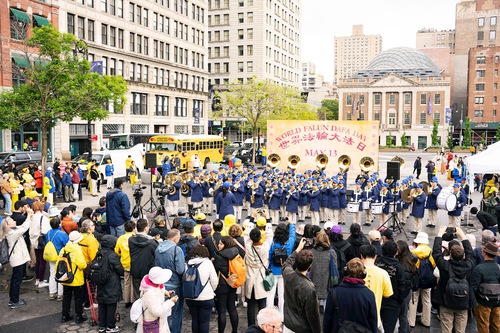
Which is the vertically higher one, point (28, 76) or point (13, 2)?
point (13, 2)

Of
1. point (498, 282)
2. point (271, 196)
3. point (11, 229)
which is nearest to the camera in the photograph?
point (498, 282)

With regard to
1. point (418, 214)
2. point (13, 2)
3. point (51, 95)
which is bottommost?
point (418, 214)

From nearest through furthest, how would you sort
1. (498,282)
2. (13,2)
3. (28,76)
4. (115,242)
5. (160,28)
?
(498,282), (115,242), (28,76), (13,2), (160,28)

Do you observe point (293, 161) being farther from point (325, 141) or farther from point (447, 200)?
point (447, 200)

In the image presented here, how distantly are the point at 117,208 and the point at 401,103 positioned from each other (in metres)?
89.5

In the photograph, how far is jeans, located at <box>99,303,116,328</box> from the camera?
8.15m

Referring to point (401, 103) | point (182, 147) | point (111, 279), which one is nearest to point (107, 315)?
point (111, 279)

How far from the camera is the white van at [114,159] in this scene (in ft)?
92.5

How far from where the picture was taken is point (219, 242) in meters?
7.88

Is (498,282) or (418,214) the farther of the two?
(418,214)

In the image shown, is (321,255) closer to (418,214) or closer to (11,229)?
(11,229)

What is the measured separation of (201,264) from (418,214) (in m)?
11.6

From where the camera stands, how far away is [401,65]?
344 feet

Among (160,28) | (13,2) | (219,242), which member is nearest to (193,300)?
(219,242)
